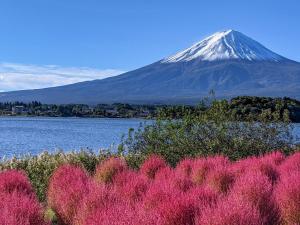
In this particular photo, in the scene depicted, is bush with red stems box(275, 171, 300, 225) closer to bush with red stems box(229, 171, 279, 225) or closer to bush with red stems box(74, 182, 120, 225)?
bush with red stems box(229, 171, 279, 225)

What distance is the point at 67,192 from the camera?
920 centimetres

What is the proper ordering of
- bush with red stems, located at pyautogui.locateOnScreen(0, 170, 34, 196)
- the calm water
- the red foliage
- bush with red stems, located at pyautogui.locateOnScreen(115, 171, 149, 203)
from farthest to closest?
the calm water → bush with red stems, located at pyautogui.locateOnScreen(0, 170, 34, 196) → bush with red stems, located at pyautogui.locateOnScreen(115, 171, 149, 203) → the red foliage

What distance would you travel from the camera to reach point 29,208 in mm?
7379

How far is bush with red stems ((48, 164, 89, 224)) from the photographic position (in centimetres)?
892

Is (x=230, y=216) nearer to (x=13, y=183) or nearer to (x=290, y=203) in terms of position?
(x=290, y=203)

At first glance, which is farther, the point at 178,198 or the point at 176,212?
the point at 178,198

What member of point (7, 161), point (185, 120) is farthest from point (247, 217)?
point (185, 120)

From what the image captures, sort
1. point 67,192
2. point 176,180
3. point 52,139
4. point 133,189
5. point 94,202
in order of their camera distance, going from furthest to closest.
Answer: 1. point 52,139
2. point 176,180
3. point 133,189
4. point 67,192
5. point 94,202

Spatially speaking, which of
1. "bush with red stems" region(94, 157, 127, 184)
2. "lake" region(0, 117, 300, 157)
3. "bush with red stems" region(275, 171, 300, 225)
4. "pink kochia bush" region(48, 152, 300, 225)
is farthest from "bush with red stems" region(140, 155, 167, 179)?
"lake" region(0, 117, 300, 157)

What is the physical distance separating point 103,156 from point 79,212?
36.6 ft

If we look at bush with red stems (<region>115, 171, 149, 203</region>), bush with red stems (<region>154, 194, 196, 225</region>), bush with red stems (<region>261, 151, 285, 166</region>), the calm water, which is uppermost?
bush with red stems (<region>154, 194, 196, 225</region>)

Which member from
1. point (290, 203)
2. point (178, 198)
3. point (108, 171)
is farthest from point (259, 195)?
point (108, 171)

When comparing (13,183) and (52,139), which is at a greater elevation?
(13,183)

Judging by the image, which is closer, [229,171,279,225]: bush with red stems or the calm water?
[229,171,279,225]: bush with red stems
